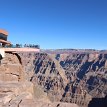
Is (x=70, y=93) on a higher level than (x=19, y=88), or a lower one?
lower

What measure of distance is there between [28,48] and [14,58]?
283 cm

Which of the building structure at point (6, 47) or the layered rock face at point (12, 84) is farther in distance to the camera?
the building structure at point (6, 47)

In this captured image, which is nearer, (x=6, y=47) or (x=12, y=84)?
(x=12, y=84)

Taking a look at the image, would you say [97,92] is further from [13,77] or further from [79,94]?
[13,77]

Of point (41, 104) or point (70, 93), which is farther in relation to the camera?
point (70, 93)

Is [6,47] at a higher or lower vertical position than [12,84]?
higher

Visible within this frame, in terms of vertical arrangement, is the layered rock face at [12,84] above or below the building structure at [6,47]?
below

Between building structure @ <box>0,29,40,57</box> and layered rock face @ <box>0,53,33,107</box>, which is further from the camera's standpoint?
building structure @ <box>0,29,40,57</box>

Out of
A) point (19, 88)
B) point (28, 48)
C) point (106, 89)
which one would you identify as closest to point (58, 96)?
point (106, 89)

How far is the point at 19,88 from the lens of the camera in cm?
2062

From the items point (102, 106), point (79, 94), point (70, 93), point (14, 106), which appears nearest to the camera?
point (14, 106)

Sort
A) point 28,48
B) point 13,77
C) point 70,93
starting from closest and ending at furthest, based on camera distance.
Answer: point 13,77
point 28,48
point 70,93

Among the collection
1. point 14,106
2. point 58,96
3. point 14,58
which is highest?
point 14,58

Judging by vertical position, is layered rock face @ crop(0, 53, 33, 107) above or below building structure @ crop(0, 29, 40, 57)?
below
